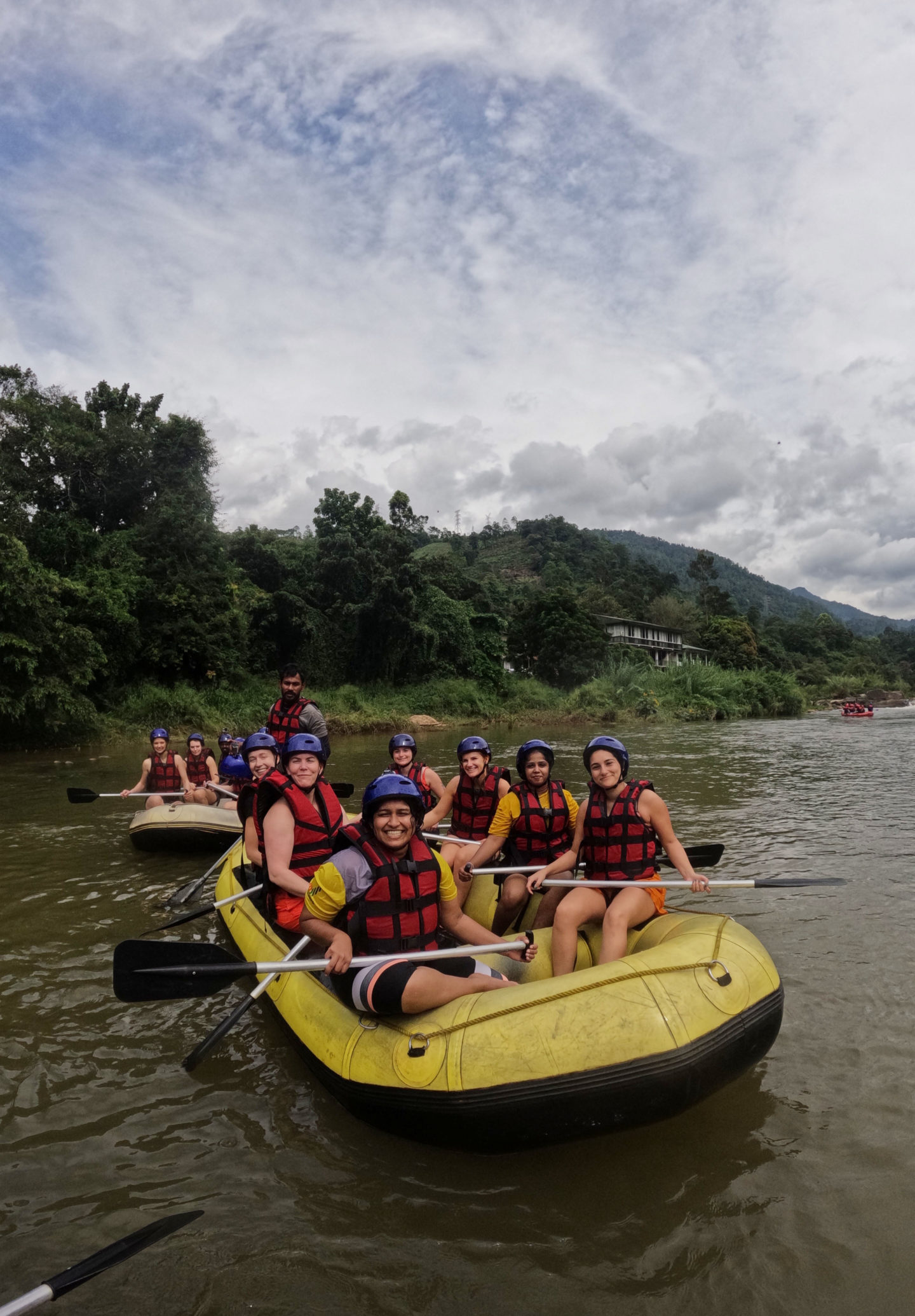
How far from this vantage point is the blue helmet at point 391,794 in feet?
11.2

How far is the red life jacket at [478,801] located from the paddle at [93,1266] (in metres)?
3.40

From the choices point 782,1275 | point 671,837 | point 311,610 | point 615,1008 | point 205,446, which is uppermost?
point 205,446

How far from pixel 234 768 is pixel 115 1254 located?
24.6 feet

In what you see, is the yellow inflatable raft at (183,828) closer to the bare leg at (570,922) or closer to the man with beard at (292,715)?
the man with beard at (292,715)

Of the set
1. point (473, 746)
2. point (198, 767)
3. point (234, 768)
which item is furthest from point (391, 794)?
point (198, 767)

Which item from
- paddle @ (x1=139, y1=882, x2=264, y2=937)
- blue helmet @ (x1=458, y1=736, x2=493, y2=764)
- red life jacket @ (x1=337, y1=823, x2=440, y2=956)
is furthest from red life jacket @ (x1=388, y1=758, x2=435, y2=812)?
red life jacket @ (x1=337, y1=823, x2=440, y2=956)

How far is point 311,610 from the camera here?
31.8 metres

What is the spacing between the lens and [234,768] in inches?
377

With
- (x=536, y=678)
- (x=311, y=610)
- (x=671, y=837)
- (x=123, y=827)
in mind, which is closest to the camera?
(x=671, y=837)

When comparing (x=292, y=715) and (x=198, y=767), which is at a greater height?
(x=292, y=715)

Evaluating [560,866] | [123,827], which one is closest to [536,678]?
[123,827]

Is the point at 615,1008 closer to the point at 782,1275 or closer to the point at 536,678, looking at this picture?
the point at 782,1275

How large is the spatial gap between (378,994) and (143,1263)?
1141 mm

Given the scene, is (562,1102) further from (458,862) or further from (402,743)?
(402,743)
